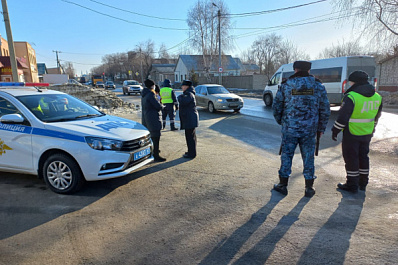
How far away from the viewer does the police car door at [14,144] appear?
4273mm

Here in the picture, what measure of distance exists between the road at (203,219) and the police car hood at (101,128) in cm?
90

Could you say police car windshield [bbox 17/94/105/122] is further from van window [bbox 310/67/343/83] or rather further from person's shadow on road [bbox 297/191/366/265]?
van window [bbox 310/67/343/83]

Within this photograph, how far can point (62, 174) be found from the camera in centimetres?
413

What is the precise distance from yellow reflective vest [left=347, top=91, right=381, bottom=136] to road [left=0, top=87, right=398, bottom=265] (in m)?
0.99

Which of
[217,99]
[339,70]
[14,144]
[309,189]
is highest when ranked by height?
[339,70]

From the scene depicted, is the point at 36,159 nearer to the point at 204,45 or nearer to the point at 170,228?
the point at 170,228

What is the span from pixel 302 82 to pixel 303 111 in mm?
410

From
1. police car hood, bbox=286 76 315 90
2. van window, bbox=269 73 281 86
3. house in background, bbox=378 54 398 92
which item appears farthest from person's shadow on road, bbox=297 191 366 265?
house in background, bbox=378 54 398 92

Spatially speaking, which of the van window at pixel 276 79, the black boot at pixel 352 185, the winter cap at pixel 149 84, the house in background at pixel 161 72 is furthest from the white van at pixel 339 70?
the house in background at pixel 161 72

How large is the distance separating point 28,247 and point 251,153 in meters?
4.81

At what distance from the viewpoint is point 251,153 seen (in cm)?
643

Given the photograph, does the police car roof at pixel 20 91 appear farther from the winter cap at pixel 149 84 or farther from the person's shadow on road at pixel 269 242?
the person's shadow on road at pixel 269 242

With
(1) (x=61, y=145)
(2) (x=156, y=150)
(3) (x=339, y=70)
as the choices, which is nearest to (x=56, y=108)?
(1) (x=61, y=145)

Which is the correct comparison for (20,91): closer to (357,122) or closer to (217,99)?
(357,122)
